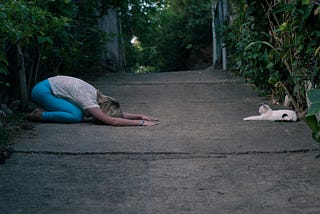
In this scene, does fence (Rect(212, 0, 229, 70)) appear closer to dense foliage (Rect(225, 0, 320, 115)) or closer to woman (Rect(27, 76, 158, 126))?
dense foliage (Rect(225, 0, 320, 115))

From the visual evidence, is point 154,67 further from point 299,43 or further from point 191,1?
point 299,43

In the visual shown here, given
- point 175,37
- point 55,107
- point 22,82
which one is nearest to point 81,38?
point 22,82

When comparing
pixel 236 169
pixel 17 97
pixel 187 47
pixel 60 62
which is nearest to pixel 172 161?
pixel 236 169

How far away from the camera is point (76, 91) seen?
6.94 metres

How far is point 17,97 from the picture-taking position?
8.09m

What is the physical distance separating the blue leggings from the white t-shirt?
0.22 feet

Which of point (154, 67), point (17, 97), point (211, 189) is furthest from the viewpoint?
point (154, 67)

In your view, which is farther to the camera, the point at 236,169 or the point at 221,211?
the point at 236,169

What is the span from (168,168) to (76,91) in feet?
8.38

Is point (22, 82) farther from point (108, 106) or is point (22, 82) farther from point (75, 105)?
point (108, 106)

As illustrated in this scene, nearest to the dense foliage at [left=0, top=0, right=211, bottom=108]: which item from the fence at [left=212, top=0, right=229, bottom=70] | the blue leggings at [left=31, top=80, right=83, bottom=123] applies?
the blue leggings at [left=31, top=80, right=83, bottom=123]

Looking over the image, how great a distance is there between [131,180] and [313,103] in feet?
4.70

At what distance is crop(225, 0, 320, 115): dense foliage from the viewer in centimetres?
629

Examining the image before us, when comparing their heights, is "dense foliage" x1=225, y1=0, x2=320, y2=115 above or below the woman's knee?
above
